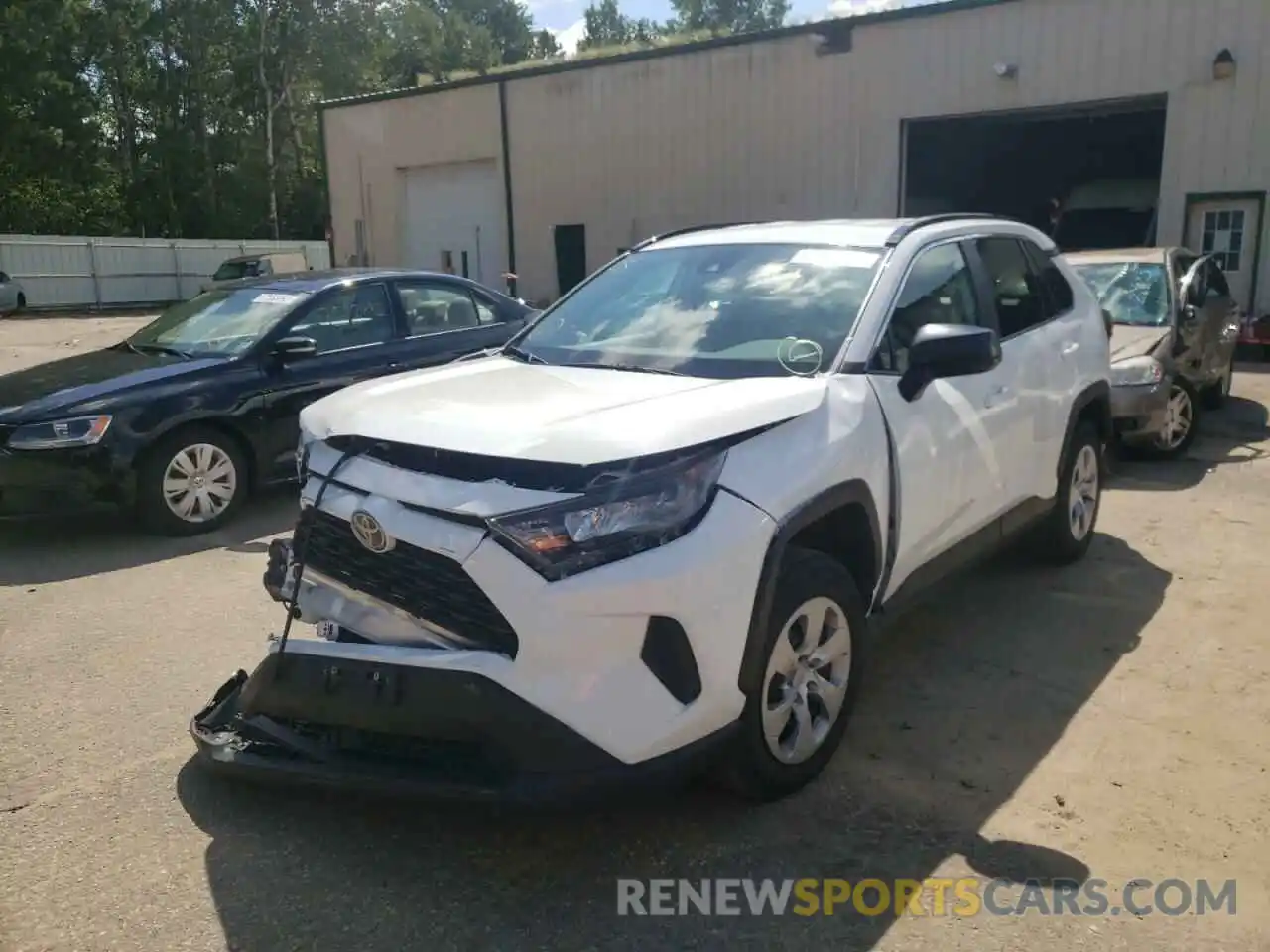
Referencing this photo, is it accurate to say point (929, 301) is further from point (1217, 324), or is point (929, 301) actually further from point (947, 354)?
point (1217, 324)

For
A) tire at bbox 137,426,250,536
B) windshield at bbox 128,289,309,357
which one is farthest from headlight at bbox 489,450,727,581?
windshield at bbox 128,289,309,357

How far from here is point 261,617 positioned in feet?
16.3

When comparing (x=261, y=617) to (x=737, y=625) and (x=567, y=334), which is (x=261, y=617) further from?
(x=737, y=625)

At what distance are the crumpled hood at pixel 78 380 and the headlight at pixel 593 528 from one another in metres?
4.56

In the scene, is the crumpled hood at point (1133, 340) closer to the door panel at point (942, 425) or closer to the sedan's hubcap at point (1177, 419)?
the sedan's hubcap at point (1177, 419)

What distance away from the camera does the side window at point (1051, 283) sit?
16.7ft

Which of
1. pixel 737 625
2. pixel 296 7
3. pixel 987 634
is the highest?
Answer: pixel 296 7

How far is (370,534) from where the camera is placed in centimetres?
286

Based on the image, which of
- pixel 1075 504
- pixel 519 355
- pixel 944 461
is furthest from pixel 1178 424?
pixel 519 355

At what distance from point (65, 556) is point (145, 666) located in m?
2.15

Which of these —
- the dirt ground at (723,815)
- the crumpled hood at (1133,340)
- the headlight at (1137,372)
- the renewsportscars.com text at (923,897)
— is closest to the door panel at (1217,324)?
the crumpled hood at (1133,340)

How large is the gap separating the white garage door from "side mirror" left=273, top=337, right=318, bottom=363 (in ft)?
53.8

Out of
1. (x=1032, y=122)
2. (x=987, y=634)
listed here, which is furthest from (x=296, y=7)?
(x=987, y=634)

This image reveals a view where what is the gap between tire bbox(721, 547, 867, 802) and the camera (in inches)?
118
